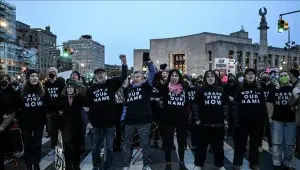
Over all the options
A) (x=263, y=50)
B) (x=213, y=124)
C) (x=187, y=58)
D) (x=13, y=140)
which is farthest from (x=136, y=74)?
(x=187, y=58)

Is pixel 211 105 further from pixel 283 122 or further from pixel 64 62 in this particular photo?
pixel 64 62

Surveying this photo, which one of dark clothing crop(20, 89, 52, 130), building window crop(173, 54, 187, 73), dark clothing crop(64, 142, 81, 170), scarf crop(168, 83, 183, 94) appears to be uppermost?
building window crop(173, 54, 187, 73)

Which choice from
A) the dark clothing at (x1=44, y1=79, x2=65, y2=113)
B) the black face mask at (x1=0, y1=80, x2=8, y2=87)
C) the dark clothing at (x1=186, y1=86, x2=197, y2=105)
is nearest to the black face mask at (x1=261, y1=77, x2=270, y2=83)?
the dark clothing at (x1=186, y1=86, x2=197, y2=105)

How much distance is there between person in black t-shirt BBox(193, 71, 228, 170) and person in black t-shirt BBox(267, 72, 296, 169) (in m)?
1.25

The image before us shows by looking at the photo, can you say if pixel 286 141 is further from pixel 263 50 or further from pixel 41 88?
pixel 263 50

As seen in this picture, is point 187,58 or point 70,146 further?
point 187,58

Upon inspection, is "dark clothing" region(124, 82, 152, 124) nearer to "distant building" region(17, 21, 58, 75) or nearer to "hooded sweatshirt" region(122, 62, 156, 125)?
"hooded sweatshirt" region(122, 62, 156, 125)

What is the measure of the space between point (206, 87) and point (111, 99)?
2.02 meters

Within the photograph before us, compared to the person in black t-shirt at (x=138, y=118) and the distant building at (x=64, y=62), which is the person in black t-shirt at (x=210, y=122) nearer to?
the person in black t-shirt at (x=138, y=118)

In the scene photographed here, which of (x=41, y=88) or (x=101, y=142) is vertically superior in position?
(x=41, y=88)

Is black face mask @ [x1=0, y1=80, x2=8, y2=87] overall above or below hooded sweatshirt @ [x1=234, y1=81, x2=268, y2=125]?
above

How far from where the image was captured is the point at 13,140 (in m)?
7.43

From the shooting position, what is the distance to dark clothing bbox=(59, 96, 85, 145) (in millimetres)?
7020

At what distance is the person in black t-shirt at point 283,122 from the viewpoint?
23.6ft
